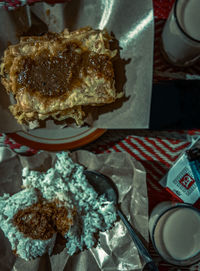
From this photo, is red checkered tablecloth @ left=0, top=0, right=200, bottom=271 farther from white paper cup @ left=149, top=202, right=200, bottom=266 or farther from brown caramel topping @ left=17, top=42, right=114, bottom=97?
brown caramel topping @ left=17, top=42, right=114, bottom=97

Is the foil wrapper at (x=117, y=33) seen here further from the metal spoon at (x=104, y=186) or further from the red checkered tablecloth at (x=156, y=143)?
the metal spoon at (x=104, y=186)

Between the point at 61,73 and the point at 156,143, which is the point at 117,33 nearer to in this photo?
the point at 61,73

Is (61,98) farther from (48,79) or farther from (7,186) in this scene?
(7,186)

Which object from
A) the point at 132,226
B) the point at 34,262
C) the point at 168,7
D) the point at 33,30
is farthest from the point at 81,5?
the point at 34,262

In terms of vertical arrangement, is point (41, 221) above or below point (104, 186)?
below

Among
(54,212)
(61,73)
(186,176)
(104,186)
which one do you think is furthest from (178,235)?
(61,73)

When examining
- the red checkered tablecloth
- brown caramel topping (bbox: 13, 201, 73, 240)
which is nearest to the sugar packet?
the red checkered tablecloth

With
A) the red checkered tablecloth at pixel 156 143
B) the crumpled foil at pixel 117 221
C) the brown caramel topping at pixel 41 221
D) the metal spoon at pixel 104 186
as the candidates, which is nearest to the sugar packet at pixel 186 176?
the red checkered tablecloth at pixel 156 143
